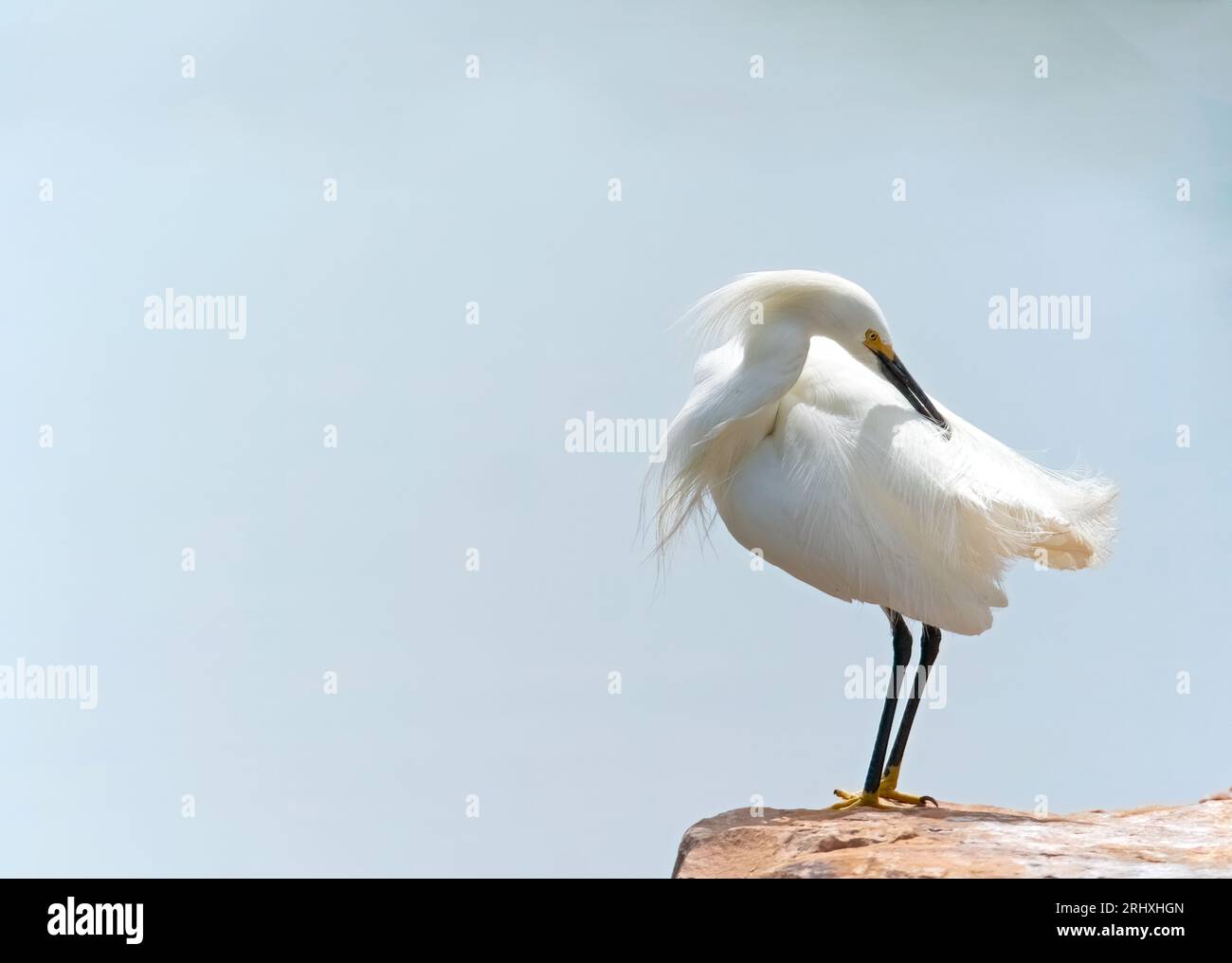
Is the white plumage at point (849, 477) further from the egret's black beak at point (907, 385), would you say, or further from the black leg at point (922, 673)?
the black leg at point (922, 673)

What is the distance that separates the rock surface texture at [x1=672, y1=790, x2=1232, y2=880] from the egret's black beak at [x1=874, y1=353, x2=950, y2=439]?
1401 millimetres

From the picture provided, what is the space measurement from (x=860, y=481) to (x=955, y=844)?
1279 mm

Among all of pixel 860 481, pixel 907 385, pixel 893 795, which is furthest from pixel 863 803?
pixel 907 385

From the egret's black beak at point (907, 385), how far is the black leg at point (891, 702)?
74cm

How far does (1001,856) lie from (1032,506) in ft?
4.21

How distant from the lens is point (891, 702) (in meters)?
4.90

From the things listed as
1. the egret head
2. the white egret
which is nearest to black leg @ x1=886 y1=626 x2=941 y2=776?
the white egret

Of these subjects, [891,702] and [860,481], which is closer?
[860,481]

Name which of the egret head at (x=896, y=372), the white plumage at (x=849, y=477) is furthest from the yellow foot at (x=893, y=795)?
the egret head at (x=896, y=372)

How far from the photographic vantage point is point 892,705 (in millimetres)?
4898

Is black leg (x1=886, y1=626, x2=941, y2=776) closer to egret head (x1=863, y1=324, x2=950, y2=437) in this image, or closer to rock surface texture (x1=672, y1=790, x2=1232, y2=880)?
rock surface texture (x1=672, y1=790, x2=1232, y2=880)

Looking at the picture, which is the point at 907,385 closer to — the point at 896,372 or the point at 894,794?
the point at 896,372

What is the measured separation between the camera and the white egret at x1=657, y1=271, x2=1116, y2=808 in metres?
4.62

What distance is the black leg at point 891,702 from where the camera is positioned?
16.0 feet
